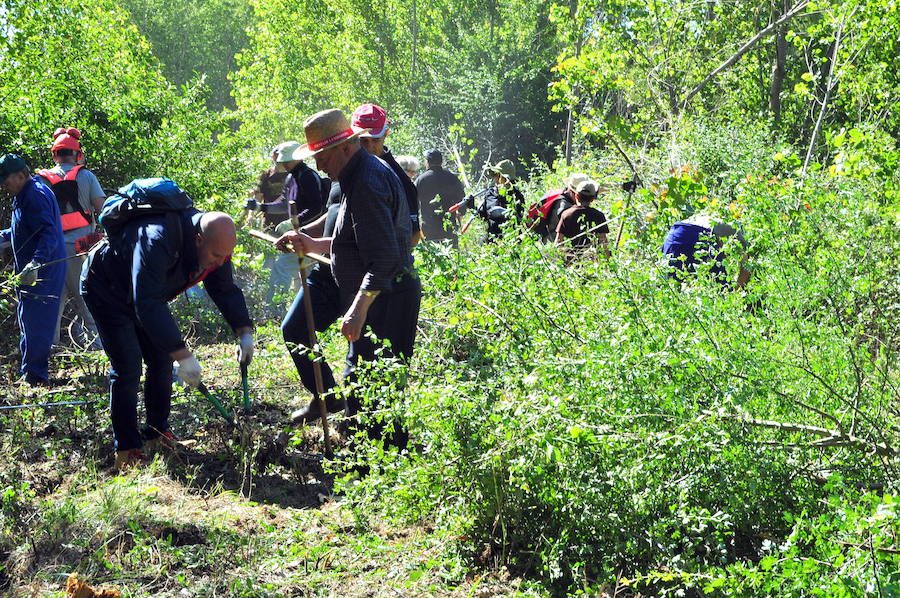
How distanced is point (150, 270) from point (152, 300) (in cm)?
15

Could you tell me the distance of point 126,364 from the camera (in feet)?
16.3

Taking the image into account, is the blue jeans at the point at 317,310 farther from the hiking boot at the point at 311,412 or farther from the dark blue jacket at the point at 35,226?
the dark blue jacket at the point at 35,226

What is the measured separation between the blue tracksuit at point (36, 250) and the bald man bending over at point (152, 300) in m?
1.83

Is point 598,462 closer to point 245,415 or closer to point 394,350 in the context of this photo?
point 394,350

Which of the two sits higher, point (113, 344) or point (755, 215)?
point (755, 215)

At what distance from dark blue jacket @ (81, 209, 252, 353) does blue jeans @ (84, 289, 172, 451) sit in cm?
6

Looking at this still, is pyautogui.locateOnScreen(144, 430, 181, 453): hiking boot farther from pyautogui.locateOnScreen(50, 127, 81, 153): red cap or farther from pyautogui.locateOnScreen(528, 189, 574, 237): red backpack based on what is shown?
pyautogui.locateOnScreen(528, 189, 574, 237): red backpack

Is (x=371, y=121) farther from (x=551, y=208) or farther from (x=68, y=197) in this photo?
(x=68, y=197)

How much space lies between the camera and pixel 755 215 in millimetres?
3957

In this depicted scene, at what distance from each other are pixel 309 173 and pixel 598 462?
422 cm

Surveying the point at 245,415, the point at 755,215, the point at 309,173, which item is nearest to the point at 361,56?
the point at 309,173

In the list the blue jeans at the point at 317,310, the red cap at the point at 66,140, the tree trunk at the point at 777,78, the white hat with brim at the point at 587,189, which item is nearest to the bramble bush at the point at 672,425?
the blue jeans at the point at 317,310

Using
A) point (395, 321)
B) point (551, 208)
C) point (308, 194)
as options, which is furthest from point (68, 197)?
point (551, 208)

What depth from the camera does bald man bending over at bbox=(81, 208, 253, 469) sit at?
4.57 meters
